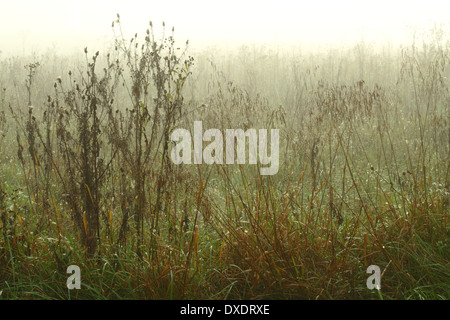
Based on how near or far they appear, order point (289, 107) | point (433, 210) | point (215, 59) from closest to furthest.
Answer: point (433, 210)
point (289, 107)
point (215, 59)

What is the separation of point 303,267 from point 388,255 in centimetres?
44

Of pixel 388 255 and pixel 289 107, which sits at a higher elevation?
pixel 289 107

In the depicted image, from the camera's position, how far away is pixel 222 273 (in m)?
2.04

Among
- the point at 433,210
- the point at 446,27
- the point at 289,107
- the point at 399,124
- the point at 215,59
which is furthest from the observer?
the point at 215,59

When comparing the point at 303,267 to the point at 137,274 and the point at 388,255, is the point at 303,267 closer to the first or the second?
the point at 388,255

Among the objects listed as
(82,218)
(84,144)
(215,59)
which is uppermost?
(215,59)

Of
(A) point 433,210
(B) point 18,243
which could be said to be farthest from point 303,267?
(B) point 18,243

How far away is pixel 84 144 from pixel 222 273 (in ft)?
3.11

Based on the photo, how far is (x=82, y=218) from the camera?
2.21m
